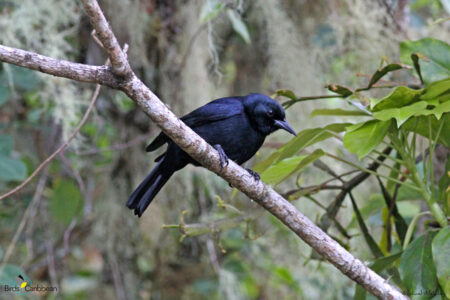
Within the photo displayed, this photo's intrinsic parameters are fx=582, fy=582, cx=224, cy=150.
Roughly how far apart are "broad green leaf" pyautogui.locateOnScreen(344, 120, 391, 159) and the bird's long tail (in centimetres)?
111

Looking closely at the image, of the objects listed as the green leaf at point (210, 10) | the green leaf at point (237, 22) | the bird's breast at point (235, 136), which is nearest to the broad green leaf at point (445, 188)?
the bird's breast at point (235, 136)

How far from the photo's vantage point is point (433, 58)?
226 cm

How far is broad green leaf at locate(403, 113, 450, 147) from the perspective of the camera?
207 centimetres

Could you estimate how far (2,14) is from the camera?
3.65 m

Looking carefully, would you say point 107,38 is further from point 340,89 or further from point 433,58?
point 433,58

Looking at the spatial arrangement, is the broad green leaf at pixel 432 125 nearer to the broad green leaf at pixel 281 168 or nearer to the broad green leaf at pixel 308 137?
the broad green leaf at pixel 308 137

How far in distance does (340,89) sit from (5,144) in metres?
2.22

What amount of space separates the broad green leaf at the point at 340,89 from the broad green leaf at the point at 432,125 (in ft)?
0.82

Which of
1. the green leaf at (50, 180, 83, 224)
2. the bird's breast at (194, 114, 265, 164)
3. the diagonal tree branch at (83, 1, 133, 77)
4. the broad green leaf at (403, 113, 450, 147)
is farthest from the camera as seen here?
the green leaf at (50, 180, 83, 224)

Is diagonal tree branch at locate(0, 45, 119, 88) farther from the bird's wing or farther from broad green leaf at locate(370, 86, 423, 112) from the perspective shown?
the bird's wing

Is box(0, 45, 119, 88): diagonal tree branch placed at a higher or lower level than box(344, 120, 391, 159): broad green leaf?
higher

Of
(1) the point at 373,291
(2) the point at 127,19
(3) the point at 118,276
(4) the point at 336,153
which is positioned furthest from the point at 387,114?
(3) the point at 118,276

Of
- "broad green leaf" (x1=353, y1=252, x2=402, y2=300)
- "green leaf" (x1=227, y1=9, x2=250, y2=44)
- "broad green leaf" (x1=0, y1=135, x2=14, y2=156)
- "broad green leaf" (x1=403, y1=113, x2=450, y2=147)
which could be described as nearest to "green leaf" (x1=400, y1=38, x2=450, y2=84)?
"broad green leaf" (x1=403, y1=113, x2=450, y2=147)

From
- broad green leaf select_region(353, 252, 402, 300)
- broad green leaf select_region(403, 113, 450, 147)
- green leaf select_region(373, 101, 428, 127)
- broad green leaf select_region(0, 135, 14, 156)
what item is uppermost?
broad green leaf select_region(0, 135, 14, 156)
